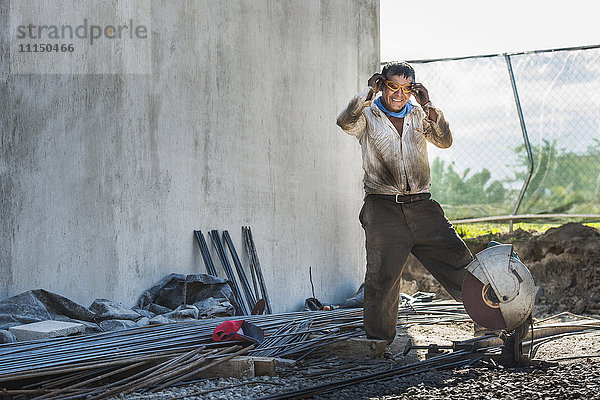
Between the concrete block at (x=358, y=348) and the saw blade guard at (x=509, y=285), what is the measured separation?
2.95 feet

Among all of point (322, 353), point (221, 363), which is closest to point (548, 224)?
point (322, 353)

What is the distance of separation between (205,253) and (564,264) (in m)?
5.27

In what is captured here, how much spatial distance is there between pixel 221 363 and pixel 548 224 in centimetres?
678

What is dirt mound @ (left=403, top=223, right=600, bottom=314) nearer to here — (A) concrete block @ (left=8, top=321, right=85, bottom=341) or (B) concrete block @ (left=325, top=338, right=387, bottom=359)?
(B) concrete block @ (left=325, top=338, right=387, bottom=359)

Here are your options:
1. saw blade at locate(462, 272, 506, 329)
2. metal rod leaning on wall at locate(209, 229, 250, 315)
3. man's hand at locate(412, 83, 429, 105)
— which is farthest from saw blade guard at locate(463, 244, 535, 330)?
metal rod leaning on wall at locate(209, 229, 250, 315)

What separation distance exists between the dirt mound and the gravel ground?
4.57 m

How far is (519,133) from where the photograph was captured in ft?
34.1

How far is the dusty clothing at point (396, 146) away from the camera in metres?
5.80

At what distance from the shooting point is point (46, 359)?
4.33 meters

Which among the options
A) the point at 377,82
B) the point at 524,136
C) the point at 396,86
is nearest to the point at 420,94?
the point at 396,86

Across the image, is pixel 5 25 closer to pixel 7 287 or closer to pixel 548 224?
pixel 7 287

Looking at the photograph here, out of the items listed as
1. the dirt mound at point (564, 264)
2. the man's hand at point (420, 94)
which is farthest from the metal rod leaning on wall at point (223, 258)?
the dirt mound at point (564, 264)

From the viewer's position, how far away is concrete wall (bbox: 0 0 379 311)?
562 cm

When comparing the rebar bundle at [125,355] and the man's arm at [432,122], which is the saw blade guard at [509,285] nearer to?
the man's arm at [432,122]
